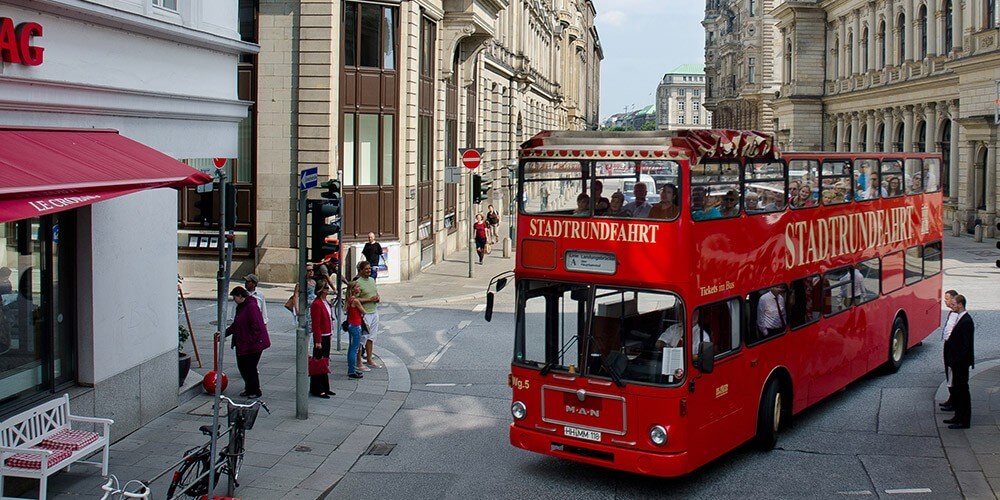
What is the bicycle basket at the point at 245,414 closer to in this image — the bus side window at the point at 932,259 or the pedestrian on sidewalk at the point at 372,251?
the bus side window at the point at 932,259

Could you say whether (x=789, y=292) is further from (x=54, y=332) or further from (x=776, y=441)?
(x=54, y=332)

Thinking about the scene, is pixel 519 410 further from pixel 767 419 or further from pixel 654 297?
pixel 767 419

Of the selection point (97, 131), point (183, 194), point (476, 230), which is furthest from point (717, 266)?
point (476, 230)

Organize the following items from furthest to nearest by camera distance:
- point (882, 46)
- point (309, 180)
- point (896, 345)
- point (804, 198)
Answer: point (882, 46) < point (896, 345) < point (309, 180) < point (804, 198)

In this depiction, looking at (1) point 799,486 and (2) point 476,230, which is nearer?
(1) point 799,486

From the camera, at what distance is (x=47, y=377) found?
467 inches

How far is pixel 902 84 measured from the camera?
6100 cm

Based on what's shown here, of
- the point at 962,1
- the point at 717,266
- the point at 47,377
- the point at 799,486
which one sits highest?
the point at 962,1

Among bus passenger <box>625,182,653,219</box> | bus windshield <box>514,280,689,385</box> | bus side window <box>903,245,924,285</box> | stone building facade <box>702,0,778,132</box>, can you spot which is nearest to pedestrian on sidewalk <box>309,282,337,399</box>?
bus windshield <box>514,280,689,385</box>

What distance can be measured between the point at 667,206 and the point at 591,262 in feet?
3.21

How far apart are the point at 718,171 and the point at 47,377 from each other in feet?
24.6

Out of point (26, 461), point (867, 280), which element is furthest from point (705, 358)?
point (867, 280)

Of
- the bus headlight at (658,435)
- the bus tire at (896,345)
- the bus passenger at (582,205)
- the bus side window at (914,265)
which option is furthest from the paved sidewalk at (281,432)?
the bus side window at (914,265)

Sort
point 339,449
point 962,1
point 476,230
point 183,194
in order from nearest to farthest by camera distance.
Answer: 1. point 339,449
2. point 183,194
3. point 476,230
4. point 962,1
